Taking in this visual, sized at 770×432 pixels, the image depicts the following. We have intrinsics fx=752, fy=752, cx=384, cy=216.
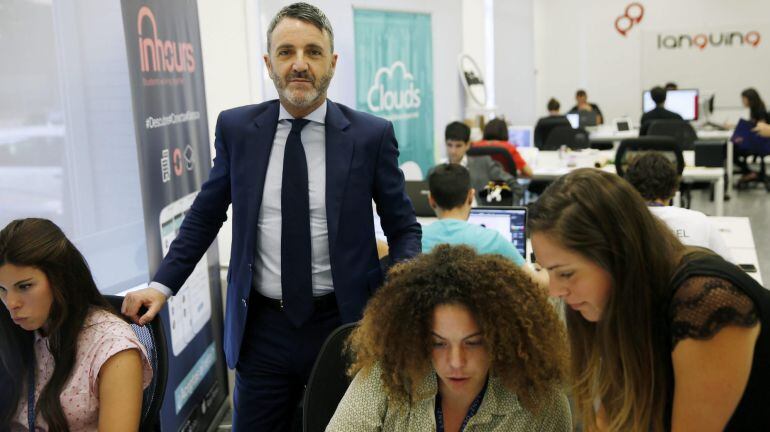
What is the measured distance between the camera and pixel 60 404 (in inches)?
70.1

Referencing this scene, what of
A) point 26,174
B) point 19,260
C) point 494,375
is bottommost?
point 494,375

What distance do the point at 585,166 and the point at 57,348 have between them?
17.4 feet

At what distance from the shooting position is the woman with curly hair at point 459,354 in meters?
1.52

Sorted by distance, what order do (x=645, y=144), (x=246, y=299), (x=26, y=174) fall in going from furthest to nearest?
(x=645, y=144), (x=26, y=174), (x=246, y=299)

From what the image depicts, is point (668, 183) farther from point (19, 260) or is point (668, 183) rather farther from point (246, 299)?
point (19, 260)

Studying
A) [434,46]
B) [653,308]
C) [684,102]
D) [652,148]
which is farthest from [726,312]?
[684,102]

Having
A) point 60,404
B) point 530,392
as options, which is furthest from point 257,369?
point 530,392

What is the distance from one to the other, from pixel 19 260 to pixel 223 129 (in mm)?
642

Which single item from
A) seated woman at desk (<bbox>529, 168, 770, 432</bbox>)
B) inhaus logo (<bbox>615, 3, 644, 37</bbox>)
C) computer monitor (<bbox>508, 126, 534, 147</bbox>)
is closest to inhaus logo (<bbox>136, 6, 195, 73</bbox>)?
seated woman at desk (<bbox>529, 168, 770, 432</bbox>)

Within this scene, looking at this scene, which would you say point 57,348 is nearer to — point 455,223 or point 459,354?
point 459,354

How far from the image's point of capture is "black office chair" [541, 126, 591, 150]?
873 cm

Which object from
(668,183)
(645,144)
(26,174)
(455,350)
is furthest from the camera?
(645,144)

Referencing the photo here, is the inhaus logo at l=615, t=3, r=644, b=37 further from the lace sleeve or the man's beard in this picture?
the lace sleeve

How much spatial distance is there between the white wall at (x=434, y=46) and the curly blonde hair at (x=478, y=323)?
2782mm
